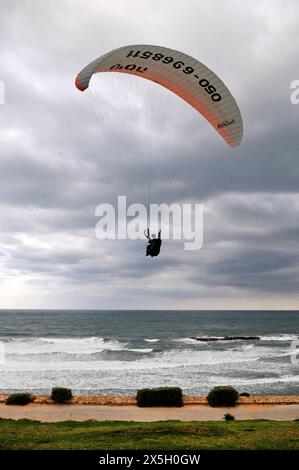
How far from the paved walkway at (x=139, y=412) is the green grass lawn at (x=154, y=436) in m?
2.49

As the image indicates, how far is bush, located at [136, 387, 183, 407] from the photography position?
62.1ft

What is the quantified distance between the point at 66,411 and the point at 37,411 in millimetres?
1260

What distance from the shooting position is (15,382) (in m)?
28.8

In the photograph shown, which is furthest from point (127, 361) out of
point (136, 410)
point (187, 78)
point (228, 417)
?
point (187, 78)

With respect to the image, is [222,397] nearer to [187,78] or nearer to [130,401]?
[130,401]

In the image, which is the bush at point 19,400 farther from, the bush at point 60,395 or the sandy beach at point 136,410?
the bush at point 60,395

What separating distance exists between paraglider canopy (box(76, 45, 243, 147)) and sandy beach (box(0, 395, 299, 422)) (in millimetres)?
10997

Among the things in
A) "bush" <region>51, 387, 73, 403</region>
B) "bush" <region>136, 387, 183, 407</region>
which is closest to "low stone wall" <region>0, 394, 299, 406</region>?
"bush" <region>51, 387, 73, 403</region>

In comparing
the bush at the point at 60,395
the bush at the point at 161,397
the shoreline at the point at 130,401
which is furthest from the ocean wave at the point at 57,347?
the bush at the point at 161,397

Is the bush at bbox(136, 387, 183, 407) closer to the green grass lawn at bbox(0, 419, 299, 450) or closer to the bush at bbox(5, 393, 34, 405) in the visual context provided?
the green grass lawn at bbox(0, 419, 299, 450)
